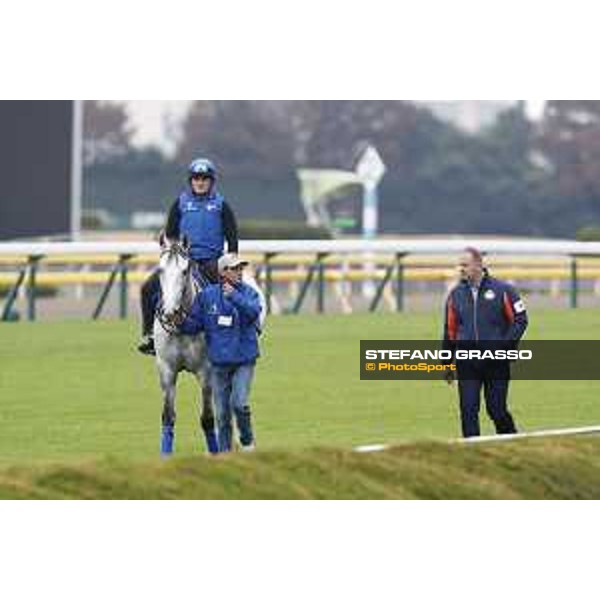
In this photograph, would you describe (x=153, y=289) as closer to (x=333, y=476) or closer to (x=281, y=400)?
(x=333, y=476)

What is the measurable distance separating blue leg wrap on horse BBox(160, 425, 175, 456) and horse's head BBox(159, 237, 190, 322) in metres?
0.76

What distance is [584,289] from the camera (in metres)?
23.5

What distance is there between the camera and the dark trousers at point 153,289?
48.8 feet

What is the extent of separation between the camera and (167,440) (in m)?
15.2

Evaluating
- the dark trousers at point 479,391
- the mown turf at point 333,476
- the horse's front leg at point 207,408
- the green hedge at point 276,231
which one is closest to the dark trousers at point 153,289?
the horse's front leg at point 207,408

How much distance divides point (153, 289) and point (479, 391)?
6.94 feet

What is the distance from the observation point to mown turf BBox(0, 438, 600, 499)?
1334cm

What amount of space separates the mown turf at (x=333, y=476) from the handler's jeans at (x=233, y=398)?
0.81 meters

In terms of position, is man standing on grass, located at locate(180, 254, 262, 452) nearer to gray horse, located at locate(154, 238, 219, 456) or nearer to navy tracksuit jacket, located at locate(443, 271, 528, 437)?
gray horse, located at locate(154, 238, 219, 456)

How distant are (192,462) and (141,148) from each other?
1210 cm

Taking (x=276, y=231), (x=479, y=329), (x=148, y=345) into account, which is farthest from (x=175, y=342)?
(x=276, y=231)

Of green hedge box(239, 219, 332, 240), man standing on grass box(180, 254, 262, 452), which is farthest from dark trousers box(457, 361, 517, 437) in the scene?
green hedge box(239, 219, 332, 240)

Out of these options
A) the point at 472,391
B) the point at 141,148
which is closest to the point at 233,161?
the point at 141,148
